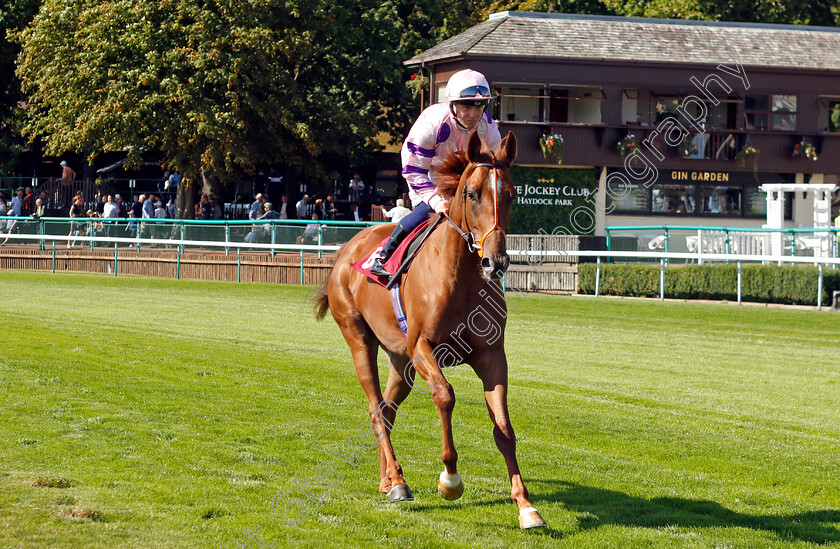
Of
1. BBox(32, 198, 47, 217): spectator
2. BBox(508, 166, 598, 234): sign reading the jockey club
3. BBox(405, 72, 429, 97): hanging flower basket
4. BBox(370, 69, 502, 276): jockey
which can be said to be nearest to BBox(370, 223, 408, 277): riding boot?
BBox(370, 69, 502, 276): jockey

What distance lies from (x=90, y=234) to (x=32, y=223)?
2178 mm

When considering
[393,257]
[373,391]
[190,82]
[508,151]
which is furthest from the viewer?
[190,82]

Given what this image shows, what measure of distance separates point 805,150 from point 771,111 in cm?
195

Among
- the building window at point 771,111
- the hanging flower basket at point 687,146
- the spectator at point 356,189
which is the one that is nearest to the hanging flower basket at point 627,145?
the hanging flower basket at point 687,146

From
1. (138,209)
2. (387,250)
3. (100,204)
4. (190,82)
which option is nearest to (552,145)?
(190,82)

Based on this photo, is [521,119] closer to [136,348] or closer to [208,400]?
[136,348]

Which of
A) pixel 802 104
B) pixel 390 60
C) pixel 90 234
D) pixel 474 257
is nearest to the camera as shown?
pixel 474 257

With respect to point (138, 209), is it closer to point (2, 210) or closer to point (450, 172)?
point (2, 210)

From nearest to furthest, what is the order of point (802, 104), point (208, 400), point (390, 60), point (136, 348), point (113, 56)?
1. point (208, 400)
2. point (136, 348)
3. point (113, 56)
4. point (802, 104)
5. point (390, 60)

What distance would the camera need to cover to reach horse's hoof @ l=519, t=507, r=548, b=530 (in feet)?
16.8

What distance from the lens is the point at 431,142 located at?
6562 mm

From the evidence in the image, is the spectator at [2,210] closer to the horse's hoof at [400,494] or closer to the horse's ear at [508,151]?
the horse's hoof at [400,494]

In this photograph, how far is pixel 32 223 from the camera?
2953 cm

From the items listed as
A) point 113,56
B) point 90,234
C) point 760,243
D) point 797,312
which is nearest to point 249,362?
point 797,312
